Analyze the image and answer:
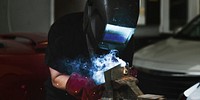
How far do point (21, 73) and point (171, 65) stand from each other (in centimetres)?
282

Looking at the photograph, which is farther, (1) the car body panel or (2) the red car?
(1) the car body panel

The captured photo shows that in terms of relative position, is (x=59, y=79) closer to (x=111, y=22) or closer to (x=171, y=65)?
(x=111, y=22)

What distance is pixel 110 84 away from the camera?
1866 millimetres

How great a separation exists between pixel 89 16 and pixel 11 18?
3.85ft

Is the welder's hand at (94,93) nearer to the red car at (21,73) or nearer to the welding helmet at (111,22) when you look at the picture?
the welding helmet at (111,22)

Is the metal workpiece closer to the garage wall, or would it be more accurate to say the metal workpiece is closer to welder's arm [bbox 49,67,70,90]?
welder's arm [bbox 49,67,70,90]

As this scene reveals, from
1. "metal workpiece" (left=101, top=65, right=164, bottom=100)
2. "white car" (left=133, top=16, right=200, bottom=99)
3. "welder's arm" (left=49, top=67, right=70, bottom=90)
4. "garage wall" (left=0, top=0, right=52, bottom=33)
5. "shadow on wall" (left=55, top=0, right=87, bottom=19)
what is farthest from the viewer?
"white car" (left=133, top=16, right=200, bottom=99)

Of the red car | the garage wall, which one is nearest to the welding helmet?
the red car

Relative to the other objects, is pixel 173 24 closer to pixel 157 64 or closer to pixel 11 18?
pixel 157 64

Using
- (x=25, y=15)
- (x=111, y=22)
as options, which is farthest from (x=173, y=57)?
(x=111, y=22)

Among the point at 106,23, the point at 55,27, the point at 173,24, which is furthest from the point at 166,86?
the point at 173,24

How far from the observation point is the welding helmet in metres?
1.91

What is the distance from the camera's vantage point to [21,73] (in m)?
2.80

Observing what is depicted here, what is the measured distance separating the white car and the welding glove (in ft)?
8.66
